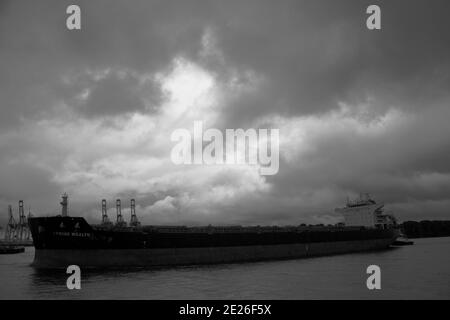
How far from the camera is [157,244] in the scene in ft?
105

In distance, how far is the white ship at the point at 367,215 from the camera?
61.8 metres

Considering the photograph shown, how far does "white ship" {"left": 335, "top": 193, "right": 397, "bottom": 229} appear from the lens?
2431 inches

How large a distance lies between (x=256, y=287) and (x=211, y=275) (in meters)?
5.80

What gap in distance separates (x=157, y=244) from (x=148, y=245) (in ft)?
2.80

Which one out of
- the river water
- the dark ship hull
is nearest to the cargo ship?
the dark ship hull

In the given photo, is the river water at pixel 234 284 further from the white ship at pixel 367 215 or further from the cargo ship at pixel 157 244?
the white ship at pixel 367 215

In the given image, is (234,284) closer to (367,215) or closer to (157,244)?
(157,244)

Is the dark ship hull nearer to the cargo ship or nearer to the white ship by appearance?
the cargo ship

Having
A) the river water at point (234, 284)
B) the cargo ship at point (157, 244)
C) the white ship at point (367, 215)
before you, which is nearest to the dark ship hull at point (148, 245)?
the cargo ship at point (157, 244)

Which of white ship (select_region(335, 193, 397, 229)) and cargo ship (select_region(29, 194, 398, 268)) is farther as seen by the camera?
white ship (select_region(335, 193, 397, 229))

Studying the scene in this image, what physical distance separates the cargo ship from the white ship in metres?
17.6

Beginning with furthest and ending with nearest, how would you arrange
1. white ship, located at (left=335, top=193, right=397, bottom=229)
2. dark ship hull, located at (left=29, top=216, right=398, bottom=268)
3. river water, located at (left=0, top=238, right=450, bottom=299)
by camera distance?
1. white ship, located at (left=335, top=193, right=397, bottom=229)
2. dark ship hull, located at (left=29, top=216, right=398, bottom=268)
3. river water, located at (left=0, top=238, right=450, bottom=299)
